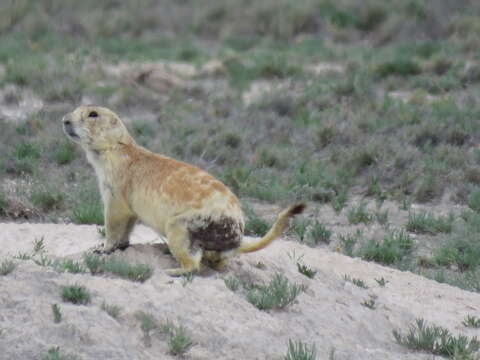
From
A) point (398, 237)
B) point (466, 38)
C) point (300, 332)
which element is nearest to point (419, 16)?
point (466, 38)

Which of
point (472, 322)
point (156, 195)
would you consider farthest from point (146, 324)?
point (472, 322)

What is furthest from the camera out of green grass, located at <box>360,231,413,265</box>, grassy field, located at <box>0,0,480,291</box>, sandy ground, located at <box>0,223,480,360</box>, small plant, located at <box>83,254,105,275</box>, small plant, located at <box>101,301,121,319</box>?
grassy field, located at <box>0,0,480,291</box>

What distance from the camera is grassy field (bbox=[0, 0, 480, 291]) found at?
10000mm

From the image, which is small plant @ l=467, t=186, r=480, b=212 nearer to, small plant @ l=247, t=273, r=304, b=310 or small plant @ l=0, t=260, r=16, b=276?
small plant @ l=247, t=273, r=304, b=310

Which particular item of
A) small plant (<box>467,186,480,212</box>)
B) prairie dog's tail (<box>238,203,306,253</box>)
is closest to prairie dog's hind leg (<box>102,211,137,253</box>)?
prairie dog's tail (<box>238,203,306,253</box>)

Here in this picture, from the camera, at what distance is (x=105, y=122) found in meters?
6.85

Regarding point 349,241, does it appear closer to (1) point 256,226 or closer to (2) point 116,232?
(1) point 256,226

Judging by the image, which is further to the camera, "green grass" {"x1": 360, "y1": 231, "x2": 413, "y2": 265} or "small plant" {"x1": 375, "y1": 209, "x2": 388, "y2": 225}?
"small plant" {"x1": 375, "y1": 209, "x2": 388, "y2": 225}

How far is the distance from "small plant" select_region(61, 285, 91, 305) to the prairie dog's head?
149 cm

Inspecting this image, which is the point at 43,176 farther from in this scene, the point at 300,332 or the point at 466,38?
the point at 466,38

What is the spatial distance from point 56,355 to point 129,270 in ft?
4.12

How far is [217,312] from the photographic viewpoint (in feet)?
19.4

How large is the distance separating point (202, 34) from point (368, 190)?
30.5 feet

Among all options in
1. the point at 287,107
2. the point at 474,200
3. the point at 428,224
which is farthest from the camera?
the point at 287,107
